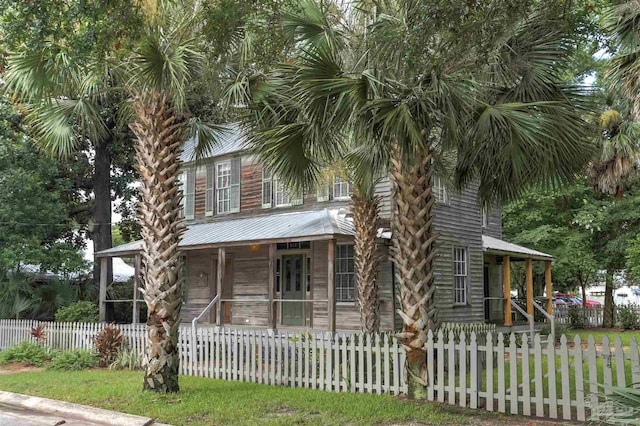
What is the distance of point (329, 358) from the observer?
10.3 metres

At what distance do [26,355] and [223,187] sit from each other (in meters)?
8.71

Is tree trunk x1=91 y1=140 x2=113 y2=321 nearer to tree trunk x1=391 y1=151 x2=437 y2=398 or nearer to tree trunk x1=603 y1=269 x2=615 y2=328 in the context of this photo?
tree trunk x1=391 y1=151 x2=437 y2=398

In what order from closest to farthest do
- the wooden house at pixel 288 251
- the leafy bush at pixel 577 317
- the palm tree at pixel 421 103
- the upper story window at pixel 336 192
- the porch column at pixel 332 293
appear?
the palm tree at pixel 421 103 → the porch column at pixel 332 293 → the wooden house at pixel 288 251 → the upper story window at pixel 336 192 → the leafy bush at pixel 577 317

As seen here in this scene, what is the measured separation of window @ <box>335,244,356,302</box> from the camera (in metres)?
17.0

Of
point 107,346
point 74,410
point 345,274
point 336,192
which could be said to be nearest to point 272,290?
point 345,274

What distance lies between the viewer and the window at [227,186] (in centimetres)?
2034

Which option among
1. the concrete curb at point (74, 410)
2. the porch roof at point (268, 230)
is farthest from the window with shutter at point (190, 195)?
the concrete curb at point (74, 410)

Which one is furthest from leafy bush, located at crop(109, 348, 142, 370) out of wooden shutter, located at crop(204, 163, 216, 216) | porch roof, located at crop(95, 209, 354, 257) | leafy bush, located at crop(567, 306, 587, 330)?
leafy bush, located at crop(567, 306, 587, 330)

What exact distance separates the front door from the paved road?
31.2ft

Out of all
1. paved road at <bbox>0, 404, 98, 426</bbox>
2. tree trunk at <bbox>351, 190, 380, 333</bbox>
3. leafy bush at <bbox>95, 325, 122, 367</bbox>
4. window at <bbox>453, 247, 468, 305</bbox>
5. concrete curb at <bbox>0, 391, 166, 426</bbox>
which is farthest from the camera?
window at <bbox>453, 247, 468, 305</bbox>

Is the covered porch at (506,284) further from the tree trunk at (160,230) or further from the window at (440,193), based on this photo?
the tree trunk at (160,230)

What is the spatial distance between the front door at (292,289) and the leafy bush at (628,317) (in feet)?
54.9

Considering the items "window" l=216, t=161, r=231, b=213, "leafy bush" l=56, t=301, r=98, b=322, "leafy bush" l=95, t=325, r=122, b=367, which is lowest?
"leafy bush" l=95, t=325, r=122, b=367

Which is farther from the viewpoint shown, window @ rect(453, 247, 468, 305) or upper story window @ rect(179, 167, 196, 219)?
upper story window @ rect(179, 167, 196, 219)
